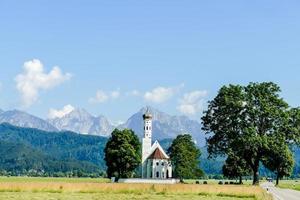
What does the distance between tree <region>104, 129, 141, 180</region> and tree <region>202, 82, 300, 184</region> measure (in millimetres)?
40753

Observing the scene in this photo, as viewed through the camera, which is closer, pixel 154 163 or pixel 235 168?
pixel 235 168

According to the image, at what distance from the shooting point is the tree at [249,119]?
102m

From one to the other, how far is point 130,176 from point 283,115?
5801 cm

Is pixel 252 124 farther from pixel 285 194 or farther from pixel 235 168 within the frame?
pixel 235 168

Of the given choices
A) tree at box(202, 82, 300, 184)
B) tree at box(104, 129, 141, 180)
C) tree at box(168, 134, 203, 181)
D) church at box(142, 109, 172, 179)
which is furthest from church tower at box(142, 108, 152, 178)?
tree at box(202, 82, 300, 184)

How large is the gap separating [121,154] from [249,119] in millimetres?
47571

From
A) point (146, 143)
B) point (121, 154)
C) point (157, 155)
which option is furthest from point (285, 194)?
point (146, 143)

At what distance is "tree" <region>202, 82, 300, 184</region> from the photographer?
102 m

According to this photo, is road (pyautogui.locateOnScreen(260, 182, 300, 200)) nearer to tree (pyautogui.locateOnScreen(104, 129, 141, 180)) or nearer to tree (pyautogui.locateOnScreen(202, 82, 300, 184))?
tree (pyautogui.locateOnScreen(202, 82, 300, 184))

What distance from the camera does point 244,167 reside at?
153750mm

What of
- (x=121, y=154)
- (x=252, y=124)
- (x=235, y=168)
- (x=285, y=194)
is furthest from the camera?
(x=235, y=168)

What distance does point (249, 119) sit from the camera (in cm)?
10250

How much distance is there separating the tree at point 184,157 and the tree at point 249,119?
5543 cm

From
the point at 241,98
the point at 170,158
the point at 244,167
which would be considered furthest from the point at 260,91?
the point at 170,158
